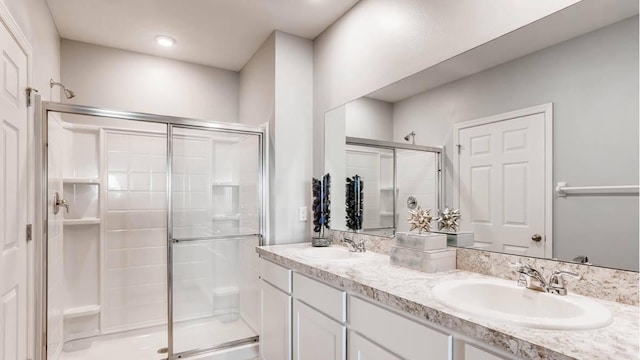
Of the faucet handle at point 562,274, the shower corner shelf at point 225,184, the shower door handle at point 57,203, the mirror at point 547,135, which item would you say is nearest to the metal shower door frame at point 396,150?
the mirror at point 547,135

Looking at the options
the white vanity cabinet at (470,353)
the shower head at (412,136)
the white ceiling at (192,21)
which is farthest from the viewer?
the white ceiling at (192,21)

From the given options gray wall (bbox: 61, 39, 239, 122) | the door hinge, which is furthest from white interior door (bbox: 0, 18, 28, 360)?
gray wall (bbox: 61, 39, 239, 122)

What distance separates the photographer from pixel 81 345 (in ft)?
9.08

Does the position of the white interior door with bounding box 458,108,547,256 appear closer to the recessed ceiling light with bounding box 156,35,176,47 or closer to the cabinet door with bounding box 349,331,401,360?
the cabinet door with bounding box 349,331,401,360

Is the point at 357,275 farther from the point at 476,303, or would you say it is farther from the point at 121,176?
the point at 121,176

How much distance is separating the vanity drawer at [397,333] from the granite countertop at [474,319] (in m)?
0.04

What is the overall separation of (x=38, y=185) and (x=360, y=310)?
1981mm

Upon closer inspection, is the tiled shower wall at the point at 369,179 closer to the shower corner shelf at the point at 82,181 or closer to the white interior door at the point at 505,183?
the white interior door at the point at 505,183

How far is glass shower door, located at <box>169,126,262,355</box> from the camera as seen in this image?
2.54 m

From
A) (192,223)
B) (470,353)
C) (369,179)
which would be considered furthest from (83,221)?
(470,353)

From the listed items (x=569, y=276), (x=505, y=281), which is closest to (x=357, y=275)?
(x=505, y=281)

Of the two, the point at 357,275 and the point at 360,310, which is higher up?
the point at 357,275

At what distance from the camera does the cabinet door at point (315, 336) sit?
1581 mm

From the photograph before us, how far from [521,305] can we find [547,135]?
0.67 metres
